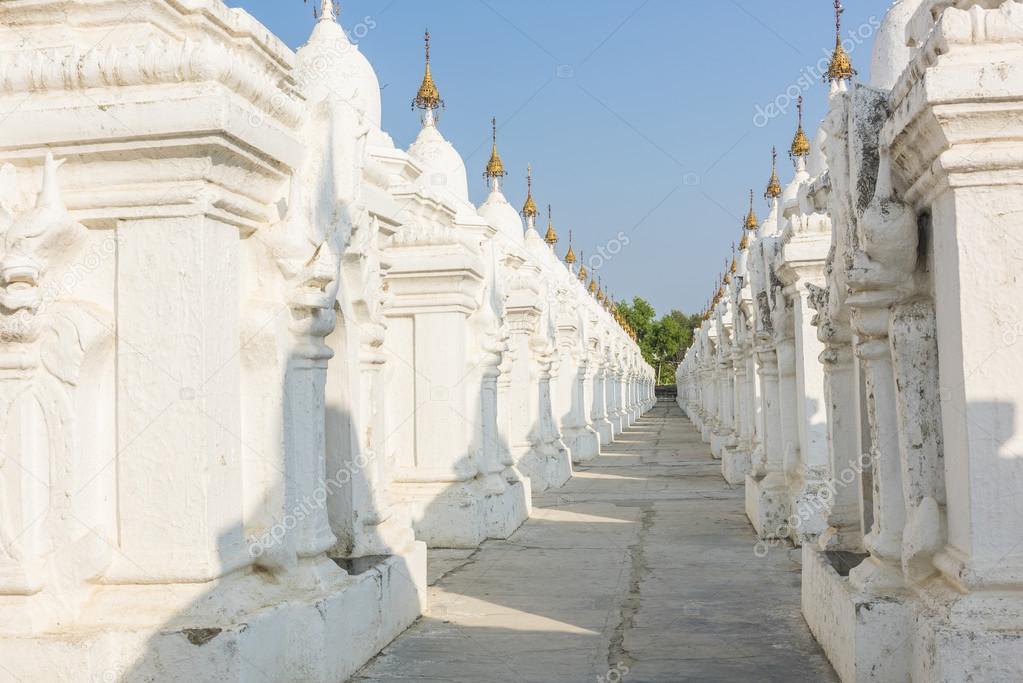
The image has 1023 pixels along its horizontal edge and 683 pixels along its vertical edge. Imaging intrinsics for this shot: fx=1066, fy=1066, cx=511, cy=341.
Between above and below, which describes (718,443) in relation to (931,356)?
A: below

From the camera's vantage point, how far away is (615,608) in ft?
22.2

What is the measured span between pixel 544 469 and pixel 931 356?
1037cm

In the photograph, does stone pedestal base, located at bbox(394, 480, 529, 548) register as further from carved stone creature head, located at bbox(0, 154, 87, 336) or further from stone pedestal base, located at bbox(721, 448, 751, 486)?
stone pedestal base, located at bbox(721, 448, 751, 486)

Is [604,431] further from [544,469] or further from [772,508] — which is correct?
[772,508]

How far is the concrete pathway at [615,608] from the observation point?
5.32 metres

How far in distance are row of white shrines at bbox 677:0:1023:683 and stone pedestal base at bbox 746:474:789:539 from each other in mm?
3604

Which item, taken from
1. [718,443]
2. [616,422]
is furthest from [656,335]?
[718,443]

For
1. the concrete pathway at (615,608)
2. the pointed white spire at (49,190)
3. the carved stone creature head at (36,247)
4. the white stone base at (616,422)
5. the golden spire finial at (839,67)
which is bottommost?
the concrete pathway at (615,608)

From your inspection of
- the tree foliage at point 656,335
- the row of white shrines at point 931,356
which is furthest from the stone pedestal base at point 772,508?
the tree foliage at point 656,335

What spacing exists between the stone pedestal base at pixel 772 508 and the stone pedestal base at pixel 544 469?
4.23 m

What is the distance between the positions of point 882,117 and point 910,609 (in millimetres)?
2099

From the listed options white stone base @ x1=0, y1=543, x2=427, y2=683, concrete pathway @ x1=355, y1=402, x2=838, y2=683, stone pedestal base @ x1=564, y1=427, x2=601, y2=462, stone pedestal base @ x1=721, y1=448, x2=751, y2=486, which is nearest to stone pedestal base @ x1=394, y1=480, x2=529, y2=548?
concrete pathway @ x1=355, y1=402, x2=838, y2=683

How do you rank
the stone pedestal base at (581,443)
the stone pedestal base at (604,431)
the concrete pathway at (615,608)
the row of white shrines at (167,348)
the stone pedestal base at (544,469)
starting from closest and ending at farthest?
1. the row of white shrines at (167,348)
2. the concrete pathway at (615,608)
3. the stone pedestal base at (544,469)
4. the stone pedestal base at (581,443)
5. the stone pedestal base at (604,431)

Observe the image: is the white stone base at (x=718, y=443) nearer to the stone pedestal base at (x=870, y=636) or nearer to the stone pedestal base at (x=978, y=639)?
the stone pedestal base at (x=870, y=636)
